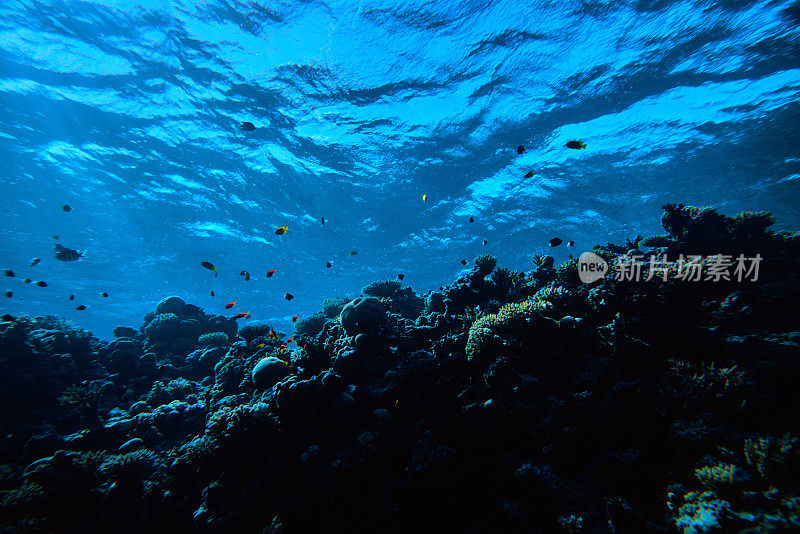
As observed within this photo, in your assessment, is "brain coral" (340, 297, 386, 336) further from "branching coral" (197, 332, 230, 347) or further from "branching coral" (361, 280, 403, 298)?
"branching coral" (197, 332, 230, 347)

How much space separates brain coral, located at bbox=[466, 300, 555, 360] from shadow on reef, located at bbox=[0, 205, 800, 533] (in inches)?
1.1

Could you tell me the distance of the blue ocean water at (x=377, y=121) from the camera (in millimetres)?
10555

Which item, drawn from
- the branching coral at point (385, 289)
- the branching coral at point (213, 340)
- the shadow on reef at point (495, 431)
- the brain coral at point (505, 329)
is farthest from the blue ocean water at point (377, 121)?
the brain coral at point (505, 329)

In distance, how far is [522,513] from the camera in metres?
3.55

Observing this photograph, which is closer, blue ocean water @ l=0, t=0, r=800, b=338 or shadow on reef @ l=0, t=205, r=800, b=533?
shadow on reef @ l=0, t=205, r=800, b=533

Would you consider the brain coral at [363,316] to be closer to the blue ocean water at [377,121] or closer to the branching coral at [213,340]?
the branching coral at [213,340]

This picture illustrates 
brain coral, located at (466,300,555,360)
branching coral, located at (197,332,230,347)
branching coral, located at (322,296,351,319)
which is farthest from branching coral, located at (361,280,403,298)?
branching coral, located at (197,332,230,347)

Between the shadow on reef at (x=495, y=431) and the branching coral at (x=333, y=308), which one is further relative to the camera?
the branching coral at (x=333, y=308)

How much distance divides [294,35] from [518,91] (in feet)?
32.5

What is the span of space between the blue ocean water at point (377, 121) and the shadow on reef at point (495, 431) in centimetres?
939

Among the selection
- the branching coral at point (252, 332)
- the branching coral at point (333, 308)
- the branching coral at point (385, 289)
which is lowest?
the branching coral at point (252, 332)

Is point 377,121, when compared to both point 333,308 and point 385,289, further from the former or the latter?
point 333,308

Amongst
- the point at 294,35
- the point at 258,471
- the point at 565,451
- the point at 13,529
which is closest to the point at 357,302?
the point at 258,471

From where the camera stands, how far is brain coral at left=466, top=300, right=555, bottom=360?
532 cm
